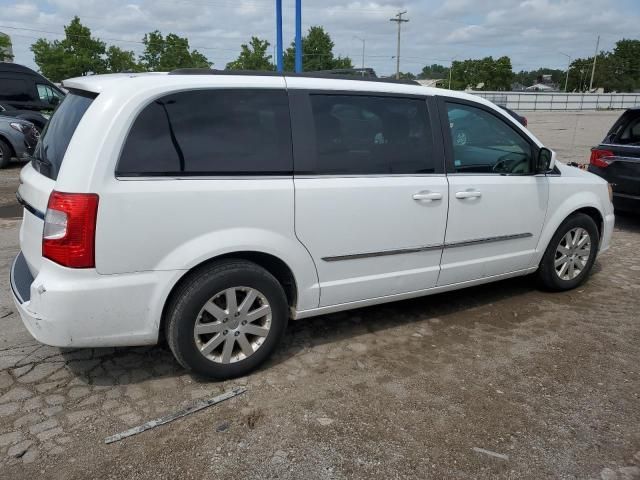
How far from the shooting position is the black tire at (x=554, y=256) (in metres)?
4.64

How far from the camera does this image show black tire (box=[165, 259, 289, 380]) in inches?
117

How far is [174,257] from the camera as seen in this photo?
289cm

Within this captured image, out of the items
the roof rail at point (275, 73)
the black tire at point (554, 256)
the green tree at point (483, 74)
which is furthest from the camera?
the green tree at point (483, 74)

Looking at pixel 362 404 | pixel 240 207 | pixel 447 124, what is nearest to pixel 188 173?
pixel 240 207

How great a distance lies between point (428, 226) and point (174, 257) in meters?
1.77

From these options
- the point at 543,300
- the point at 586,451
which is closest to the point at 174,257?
the point at 586,451

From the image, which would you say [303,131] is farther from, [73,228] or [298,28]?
[298,28]

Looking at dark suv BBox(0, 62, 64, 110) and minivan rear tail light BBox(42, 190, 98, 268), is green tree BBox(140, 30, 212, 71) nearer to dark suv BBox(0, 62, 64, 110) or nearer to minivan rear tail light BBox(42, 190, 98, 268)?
dark suv BBox(0, 62, 64, 110)

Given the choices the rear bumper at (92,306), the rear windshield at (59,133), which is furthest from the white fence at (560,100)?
the rear bumper at (92,306)

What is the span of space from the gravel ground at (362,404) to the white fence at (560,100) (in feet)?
125

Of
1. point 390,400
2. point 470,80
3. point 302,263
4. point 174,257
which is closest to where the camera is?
point 174,257

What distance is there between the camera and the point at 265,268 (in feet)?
10.9

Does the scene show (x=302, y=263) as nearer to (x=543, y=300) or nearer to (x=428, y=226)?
(x=428, y=226)

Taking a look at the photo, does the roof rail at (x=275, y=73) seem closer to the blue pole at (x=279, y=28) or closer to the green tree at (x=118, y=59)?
the blue pole at (x=279, y=28)
